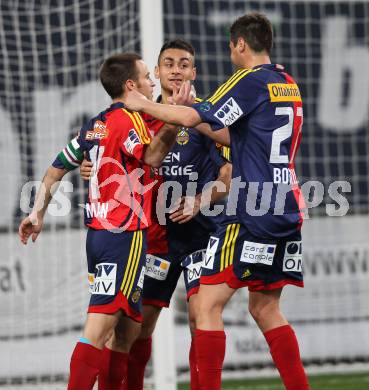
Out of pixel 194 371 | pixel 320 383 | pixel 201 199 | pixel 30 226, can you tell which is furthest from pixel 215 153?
pixel 320 383

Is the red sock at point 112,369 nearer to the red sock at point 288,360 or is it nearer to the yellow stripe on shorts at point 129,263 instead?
the yellow stripe on shorts at point 129,263

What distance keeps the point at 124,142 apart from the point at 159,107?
320 millimetres

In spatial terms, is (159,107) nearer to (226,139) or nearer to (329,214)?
(226,139)

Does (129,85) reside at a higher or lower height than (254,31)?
lower

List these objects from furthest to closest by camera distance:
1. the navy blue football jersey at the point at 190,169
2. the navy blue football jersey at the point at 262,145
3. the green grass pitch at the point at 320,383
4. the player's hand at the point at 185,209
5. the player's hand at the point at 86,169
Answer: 1. the green grass pitch at the point at 320,383
2. the navy blue football jersey at the point at 190,169
3. the player's hand at the point at 185,209
4. the player's hand at the point at 86,169
5. the navy blue football jersey at the point at 262,145

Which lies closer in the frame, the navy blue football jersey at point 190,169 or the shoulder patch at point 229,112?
the shoulder patch at point 229,112

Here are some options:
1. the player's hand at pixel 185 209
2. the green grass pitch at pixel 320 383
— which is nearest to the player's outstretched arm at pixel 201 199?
the player's hand at pixel 185 209

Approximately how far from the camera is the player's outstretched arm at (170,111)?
4547mm

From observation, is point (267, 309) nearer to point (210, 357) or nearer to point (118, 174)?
point (210, 357)

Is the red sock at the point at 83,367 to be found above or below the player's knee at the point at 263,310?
below

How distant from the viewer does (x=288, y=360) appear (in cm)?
477

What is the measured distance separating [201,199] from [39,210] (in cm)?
89

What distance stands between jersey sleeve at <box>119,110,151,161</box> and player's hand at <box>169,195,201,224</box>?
549mm

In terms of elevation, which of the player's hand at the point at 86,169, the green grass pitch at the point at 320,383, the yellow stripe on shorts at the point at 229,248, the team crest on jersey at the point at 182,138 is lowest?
the green grass pitch at the point at 320,383
